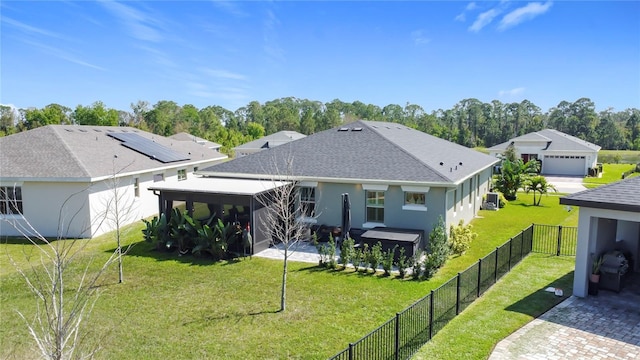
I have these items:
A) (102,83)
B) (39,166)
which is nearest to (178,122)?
(102,83)

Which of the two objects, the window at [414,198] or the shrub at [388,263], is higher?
the window at [414,198]

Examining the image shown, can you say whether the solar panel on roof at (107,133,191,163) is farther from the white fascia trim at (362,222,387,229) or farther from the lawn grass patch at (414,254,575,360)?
the lawn grass patch at (414,254,575,360)

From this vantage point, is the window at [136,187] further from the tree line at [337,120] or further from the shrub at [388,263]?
the tree line at [337,120]

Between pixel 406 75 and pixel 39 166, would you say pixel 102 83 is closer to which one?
pixel 39 166

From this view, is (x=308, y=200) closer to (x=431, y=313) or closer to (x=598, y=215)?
(x=431, y=313)

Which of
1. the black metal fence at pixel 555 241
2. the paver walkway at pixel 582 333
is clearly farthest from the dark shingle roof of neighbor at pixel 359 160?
the paver walkway at pixel 582 333

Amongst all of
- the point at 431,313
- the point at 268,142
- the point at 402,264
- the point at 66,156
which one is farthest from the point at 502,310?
the point at 268,142
